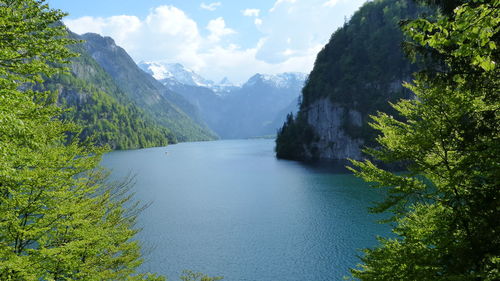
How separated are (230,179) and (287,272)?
211 feet

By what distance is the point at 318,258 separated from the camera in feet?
129

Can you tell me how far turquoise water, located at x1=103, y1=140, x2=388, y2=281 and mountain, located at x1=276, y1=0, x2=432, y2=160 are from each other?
69.0 m

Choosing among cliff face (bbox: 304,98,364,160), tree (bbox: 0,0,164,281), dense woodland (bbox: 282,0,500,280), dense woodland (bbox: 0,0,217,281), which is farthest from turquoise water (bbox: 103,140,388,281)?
cliff face (bbox: 304,98,364,160)

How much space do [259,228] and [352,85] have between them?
415 ft

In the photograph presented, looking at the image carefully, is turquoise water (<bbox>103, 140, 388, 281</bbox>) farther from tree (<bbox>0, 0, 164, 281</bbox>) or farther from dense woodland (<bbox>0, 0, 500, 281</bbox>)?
tree (<bbox>0, 0, 164, 281</bbox>)

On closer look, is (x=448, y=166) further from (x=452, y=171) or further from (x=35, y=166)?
(x=35, y=166)

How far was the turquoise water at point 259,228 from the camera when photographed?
124 ft

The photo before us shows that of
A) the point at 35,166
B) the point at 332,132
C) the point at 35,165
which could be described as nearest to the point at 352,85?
the point at 332,132

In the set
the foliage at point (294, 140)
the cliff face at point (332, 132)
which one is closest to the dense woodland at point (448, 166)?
the cliff face at point (332, 132)

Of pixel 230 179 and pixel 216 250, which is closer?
pixel 216 250

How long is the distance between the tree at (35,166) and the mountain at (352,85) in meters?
133

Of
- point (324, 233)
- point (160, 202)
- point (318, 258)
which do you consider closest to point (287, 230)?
point (324, 233)

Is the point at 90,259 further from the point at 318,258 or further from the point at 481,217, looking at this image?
the point at 318,258

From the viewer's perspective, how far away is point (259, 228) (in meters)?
51.5
